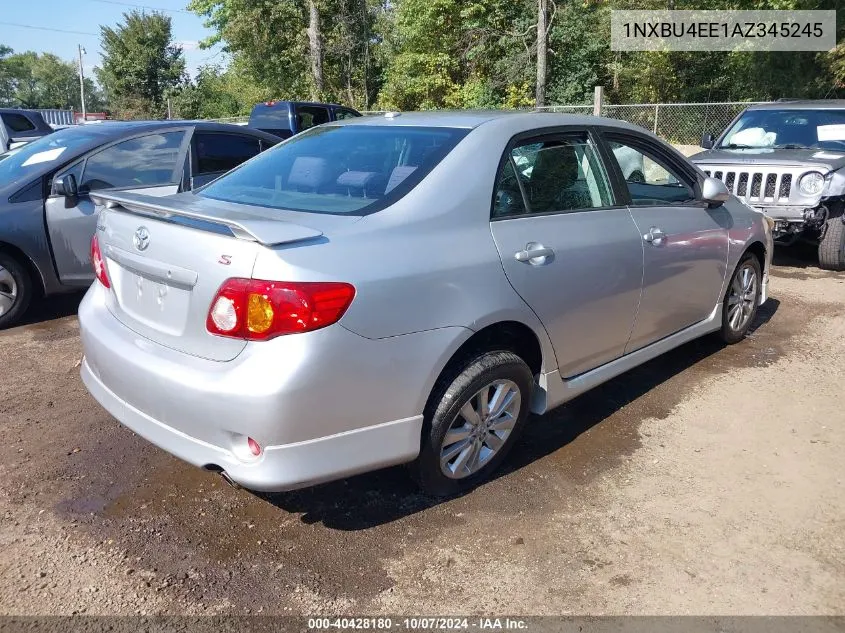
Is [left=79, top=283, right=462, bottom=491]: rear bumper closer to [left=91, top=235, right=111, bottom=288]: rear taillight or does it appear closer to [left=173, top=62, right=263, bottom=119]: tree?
[left=91, top=235, right=111, bottom=288]: rear taillight

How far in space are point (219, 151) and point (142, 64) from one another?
141 feet

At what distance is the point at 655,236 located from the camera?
387 cm

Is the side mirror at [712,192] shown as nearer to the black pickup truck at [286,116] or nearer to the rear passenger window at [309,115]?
the black pickup truck at [286,116]

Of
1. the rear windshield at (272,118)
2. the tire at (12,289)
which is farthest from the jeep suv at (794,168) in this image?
the rear windshield at (272,118)

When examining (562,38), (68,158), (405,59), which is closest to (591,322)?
(68,158)

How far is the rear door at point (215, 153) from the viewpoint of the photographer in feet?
21.1

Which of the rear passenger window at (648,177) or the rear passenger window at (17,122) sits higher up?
the rear passenger window at (17,122)

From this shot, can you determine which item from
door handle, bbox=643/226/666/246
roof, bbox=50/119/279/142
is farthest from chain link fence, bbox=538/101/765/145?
door handle, bbox=643/226/666/246

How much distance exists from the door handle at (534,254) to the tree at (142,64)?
148 ft

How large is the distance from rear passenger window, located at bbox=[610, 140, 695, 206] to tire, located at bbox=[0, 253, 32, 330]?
4.51 meters

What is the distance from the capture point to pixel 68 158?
228 inches

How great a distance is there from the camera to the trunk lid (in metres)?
2.47

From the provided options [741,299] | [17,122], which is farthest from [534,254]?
[17,122]

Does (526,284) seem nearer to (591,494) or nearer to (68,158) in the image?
(591,494)
